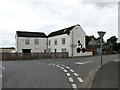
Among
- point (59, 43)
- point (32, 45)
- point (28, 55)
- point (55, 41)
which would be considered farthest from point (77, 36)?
point (28, 55)

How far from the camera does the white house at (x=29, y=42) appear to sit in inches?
2586

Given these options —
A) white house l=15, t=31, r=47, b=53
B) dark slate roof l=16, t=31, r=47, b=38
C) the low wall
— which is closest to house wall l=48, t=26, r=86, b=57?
the low wall

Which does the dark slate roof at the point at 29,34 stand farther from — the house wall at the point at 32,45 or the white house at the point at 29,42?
the house wall at the point at 32,45

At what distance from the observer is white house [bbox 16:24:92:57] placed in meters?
58.9

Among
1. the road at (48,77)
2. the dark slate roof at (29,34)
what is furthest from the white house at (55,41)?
the road at (48,77)

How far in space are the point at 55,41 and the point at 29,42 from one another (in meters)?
7.55

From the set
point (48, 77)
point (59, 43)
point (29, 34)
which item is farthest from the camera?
point (29, 34)

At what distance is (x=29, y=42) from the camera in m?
67.1

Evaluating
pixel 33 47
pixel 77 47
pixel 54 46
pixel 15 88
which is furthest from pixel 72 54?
pixel 15 88

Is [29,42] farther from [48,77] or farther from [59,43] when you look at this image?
[48,77]

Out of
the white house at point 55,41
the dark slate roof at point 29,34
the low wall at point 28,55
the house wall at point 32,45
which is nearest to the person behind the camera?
the low wall at point 28,55

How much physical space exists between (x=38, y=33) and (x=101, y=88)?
6384cm

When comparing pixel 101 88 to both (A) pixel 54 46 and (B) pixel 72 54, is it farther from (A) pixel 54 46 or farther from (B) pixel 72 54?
(A) pixel 54 46

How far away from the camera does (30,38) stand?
67312mm
